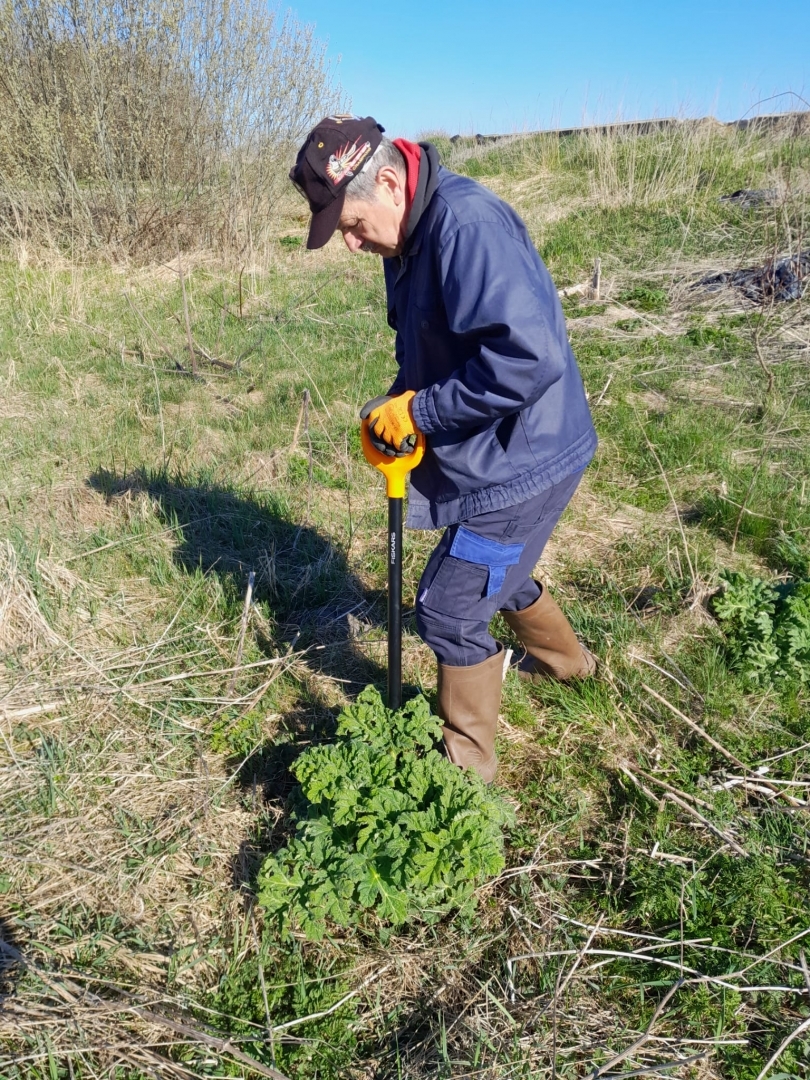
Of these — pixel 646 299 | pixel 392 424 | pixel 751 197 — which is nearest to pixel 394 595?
pixel 392 424

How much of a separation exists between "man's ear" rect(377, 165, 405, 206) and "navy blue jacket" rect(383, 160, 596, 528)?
0.33 feet

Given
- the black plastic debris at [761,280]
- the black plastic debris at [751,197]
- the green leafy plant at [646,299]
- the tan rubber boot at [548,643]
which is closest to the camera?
the tan rubber boot at [548,643]

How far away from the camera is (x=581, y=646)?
3162mm

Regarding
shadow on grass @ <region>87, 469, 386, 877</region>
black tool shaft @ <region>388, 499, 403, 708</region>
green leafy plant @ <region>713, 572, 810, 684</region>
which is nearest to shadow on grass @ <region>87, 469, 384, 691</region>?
shadow on grass @ <region>87, 469, 386, 877</region>

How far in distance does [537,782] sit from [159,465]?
3.09 m

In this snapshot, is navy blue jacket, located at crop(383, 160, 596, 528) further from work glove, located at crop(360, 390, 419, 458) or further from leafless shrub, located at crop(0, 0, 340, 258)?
leafless shrub, located at crop(0, 0, 340, 258)

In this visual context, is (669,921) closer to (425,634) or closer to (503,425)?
(425,634)

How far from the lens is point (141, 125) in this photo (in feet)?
32.5

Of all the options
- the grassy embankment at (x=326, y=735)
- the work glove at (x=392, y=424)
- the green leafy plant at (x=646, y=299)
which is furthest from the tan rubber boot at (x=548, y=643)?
the green leafy plant at (x=646, y=299)

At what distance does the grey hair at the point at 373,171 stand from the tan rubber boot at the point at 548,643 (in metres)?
1.60

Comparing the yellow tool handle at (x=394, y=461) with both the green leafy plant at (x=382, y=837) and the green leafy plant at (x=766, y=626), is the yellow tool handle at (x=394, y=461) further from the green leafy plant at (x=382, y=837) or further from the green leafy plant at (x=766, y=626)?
Result: the green leafy plant at (x=766, y=626)

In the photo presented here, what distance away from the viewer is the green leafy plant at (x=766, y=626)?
10.2 feet

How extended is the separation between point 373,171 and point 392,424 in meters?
0.69

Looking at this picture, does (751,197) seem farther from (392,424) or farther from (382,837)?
(382,837)
